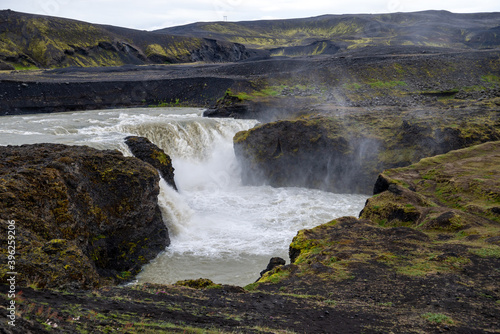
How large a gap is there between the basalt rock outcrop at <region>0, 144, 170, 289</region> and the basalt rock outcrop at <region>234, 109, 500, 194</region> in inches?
446

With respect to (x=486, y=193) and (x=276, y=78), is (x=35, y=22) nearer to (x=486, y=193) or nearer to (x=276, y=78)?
(x=276, y=78)

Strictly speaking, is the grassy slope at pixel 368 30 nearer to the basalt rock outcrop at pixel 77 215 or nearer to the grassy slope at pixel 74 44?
the grassy slope at pixel 74 44

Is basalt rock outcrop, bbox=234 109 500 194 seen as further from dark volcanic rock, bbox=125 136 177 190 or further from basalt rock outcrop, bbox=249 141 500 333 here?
basalt rock outcrop, bbox=249 141 500 333

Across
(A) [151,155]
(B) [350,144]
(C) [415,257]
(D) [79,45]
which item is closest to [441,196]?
(C) [415,257]

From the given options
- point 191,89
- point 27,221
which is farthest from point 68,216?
point 191,89

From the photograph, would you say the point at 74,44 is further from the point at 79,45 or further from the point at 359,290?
the point at 359,290

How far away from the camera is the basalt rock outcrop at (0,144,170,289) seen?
8.53m

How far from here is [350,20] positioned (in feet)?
463

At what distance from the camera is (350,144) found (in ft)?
82.1

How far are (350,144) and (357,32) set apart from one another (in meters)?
118

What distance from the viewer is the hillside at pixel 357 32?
95775 mm

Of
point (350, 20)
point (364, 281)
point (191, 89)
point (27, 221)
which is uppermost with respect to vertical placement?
point (350, 20)

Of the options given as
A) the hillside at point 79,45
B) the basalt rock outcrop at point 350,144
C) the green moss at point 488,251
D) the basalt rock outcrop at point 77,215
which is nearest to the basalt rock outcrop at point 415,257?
the green moss at point 488,251

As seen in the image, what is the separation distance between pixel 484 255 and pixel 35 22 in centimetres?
8514
